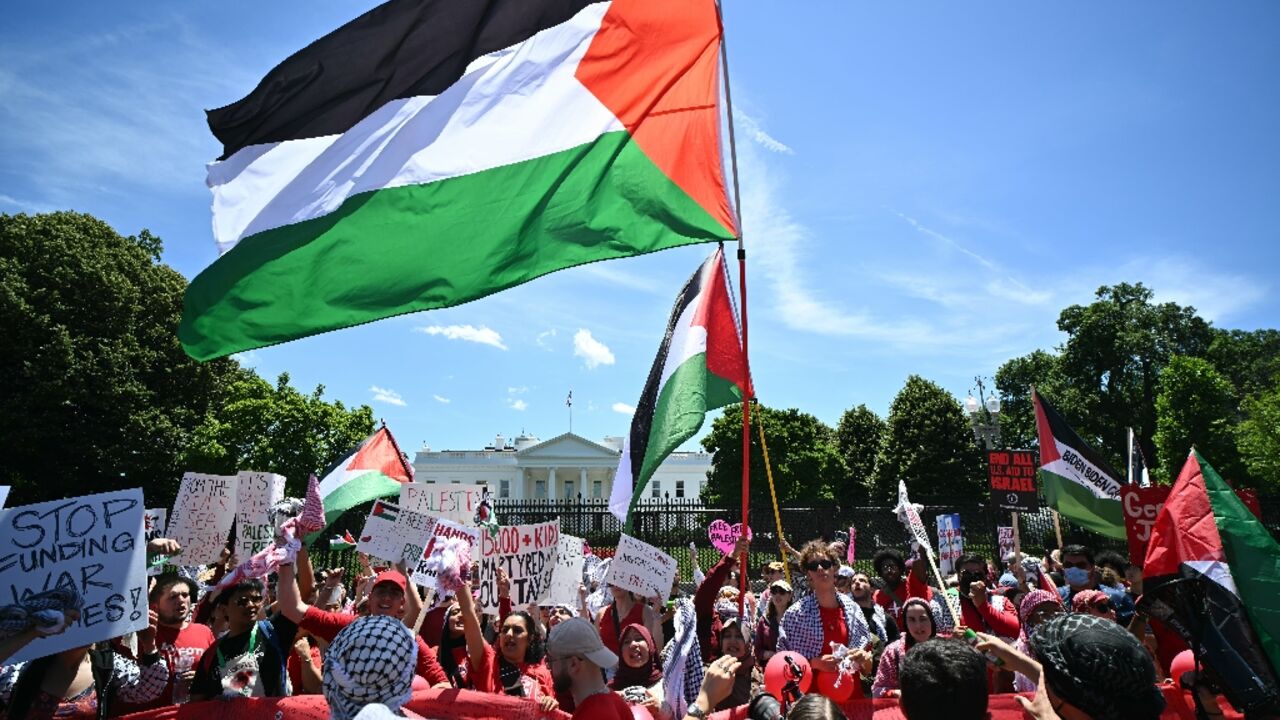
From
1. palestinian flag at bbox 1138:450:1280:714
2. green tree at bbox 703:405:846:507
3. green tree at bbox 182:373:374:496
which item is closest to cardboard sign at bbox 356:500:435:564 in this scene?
palestinian flag at bbox 1138:450:1280:714

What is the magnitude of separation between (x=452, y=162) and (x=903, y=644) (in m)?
4.51

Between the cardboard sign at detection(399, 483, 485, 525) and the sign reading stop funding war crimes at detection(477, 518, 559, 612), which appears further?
the cardboard sign at detection(399, 483, 485, 525)

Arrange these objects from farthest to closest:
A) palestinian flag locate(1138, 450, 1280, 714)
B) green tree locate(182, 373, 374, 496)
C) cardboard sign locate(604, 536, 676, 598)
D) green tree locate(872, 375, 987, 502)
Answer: green tree locate(872, 375, 987, 502), green tree locate(182, 373, 374, 496), cardboard sign locate(604, 536, 676, 598), palestinian flag locate(1138, 450, 1280, 714)

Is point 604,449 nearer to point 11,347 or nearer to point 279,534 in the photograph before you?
point 11,347

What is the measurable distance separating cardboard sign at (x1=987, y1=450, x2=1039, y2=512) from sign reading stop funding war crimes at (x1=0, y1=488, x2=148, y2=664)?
10.7m

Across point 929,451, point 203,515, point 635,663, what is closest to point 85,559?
point 635,663

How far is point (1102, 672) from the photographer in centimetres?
233

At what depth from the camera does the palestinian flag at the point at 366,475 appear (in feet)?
31.7

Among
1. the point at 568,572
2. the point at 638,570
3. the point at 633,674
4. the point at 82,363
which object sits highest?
the point at 82,363

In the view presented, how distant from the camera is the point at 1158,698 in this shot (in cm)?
236

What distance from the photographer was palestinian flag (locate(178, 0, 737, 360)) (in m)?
5.07

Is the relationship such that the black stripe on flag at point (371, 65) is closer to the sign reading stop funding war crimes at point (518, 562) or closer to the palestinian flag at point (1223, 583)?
the sign reading stop funding war crimes at point (518, 562)

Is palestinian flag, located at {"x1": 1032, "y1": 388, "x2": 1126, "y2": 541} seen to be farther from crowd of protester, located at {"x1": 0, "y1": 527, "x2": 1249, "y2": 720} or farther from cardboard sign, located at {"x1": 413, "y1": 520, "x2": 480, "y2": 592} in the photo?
cardboard sign, located at {"x1": 413, "y1": 520, "x2": 480, "y2": 592}

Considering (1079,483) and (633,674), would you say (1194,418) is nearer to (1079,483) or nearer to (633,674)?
(1079,483)
